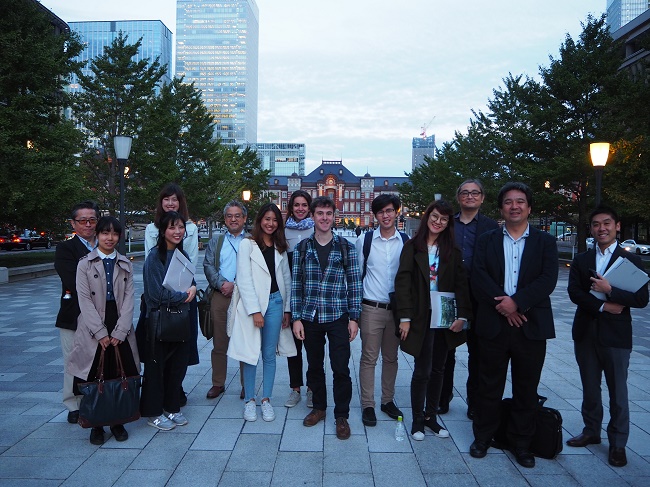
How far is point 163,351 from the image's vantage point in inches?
160

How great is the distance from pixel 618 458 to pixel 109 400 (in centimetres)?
388

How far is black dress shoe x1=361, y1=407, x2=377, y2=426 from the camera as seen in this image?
13.8 ft

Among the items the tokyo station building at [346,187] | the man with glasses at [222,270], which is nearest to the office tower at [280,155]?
the tokyo station building at [346,187]


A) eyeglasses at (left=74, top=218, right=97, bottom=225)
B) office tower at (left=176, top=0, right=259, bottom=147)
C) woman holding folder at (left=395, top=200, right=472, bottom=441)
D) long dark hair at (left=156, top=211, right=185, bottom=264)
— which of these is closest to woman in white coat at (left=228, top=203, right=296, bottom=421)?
long dark hair at (left=156, top=211, right=185, bottom=264)

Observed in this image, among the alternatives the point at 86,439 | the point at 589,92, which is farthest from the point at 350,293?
the point at 589,92

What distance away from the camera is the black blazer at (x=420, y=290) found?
12.8 feet

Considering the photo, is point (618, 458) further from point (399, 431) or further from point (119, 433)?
point (119, 433)

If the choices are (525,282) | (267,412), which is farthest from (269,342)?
(525,282)

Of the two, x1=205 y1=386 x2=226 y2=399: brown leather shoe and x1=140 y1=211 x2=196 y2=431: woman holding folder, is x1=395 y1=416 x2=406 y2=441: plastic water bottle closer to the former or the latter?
x1=140 y1=211 x2=196 y2=431: woman holding folder

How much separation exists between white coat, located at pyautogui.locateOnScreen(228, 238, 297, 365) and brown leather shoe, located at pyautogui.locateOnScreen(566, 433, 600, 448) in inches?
103

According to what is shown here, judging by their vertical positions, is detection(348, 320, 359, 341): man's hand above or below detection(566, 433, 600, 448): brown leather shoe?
above

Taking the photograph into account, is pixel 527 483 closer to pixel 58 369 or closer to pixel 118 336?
pixel 118 336

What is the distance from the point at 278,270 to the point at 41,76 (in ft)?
50.7

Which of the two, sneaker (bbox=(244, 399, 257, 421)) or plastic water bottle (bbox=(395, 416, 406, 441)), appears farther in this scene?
sneaker (bbox=(244, 399, 257, 421))
